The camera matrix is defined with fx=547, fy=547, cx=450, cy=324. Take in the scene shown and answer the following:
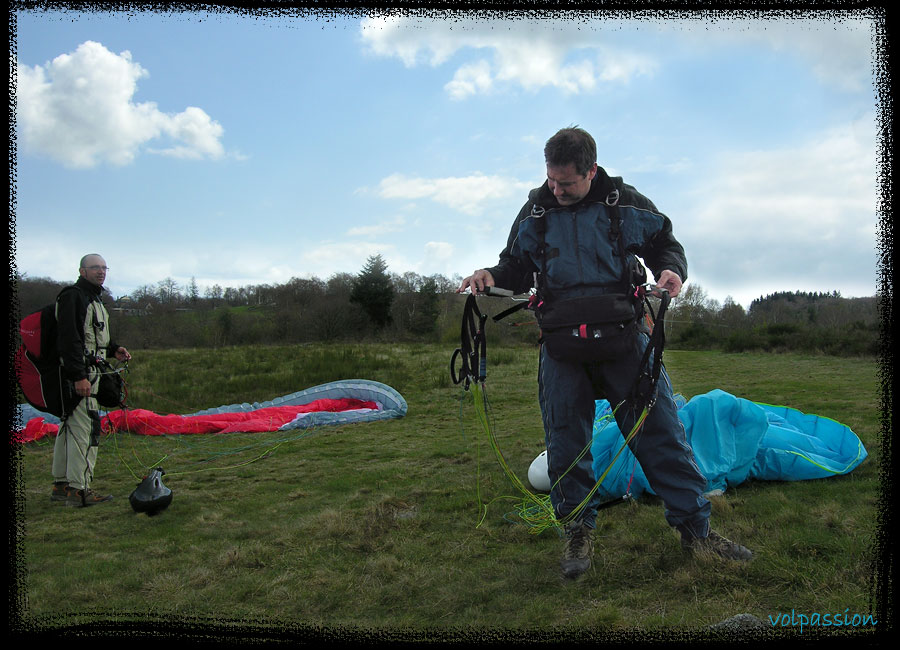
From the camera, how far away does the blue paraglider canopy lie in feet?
11.5

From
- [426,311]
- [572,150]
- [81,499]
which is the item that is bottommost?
[81,499]

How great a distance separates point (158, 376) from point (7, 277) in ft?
39.6

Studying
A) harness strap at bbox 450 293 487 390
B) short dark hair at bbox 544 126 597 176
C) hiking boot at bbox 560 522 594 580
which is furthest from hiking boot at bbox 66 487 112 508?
short dark hair at bbox 544 126 597 176

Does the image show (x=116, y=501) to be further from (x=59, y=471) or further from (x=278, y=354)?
(x=278, y=354)

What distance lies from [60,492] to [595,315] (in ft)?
14.3

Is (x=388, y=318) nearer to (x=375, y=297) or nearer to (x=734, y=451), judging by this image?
(x=375, y=297)

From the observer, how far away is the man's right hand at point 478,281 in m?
2.65

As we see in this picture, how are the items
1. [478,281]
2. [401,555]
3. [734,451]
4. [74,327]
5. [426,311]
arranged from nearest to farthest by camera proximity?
[478,281] → [401,555] → [734,451] → [74,327] → [426,311]

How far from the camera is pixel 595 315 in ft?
8.01

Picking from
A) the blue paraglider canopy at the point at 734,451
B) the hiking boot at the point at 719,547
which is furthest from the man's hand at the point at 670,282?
the blue paraglider canopy at the point at 734,451

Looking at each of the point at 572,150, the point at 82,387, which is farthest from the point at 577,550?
the point at 82,387

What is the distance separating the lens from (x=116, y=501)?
4328mm

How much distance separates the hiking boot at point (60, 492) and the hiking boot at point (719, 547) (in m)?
4.46

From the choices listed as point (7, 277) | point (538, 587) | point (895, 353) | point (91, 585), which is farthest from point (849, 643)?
point (91, 585)
